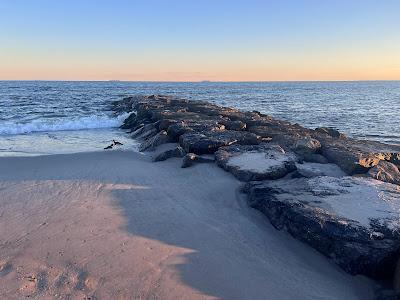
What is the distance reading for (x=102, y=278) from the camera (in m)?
4.52

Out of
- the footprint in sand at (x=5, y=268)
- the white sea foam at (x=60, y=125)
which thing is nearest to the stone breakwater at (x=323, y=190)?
the footprint in sand at (x=5, y=268)

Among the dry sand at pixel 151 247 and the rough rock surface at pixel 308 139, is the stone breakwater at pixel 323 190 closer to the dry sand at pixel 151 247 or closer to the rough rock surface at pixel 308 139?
the rough rock surface at pixel 308 139

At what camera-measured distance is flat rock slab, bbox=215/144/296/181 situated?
7.74 m

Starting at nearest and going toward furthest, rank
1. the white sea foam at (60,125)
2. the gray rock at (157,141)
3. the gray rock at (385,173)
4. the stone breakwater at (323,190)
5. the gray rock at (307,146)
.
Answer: the stone breakwater at (323,190) → the gray rock at (385,173) → the gray rock at (307,146) → the gray rock at (157,141) → the white sea foam at (60,125)

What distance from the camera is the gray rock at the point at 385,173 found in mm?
7277

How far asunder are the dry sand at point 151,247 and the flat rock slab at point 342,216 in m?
0.18

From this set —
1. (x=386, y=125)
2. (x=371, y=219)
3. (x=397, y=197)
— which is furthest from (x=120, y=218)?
(x=386, y=125)

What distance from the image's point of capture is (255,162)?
8.26 m

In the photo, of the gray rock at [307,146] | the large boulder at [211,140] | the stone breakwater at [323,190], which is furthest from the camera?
the large boulder at [211,140]

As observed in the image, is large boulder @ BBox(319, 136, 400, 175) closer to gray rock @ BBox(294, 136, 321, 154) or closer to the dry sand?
gray rock @ BBox(294, 136, 321, 154)

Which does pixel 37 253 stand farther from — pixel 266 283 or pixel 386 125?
pixel 386 125

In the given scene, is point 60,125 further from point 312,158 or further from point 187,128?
point 312,158

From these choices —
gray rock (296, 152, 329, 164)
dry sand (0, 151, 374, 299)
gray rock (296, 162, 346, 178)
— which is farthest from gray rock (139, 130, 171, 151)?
gray rock (296, 162, 346, 178)

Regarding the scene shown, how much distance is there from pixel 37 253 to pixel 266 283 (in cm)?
287
